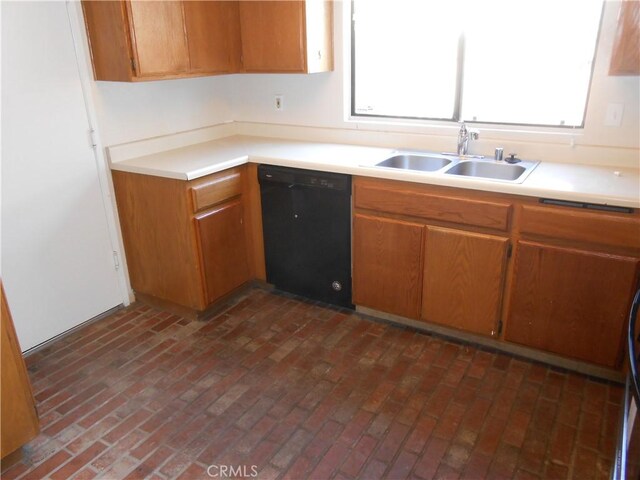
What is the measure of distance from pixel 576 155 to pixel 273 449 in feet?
6.89

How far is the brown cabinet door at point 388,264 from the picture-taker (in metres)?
2.64

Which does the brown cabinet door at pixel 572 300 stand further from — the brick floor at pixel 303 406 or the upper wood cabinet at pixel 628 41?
the upper wood cabinet at pixel 628 41

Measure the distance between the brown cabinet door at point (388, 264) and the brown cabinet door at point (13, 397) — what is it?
1.68 m

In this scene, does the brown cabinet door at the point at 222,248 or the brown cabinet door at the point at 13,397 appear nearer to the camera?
the brown cabinet door at the point at 13,397

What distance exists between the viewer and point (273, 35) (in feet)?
9.94

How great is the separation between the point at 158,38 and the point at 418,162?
5.26 feet

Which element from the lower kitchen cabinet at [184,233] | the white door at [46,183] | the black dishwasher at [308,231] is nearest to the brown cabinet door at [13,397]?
the white door at [46,183]

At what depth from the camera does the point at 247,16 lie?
122 inches

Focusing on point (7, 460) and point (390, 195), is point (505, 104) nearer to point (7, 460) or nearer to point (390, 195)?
point (390, 195)

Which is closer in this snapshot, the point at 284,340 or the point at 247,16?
the point at 284,340

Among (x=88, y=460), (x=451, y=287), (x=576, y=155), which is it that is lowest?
(x=88, y=460)

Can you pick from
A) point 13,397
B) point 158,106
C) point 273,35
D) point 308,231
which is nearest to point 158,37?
point 158,106

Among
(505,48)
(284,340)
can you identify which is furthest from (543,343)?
(505,48)

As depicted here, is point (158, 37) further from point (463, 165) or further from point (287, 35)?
point (463, 165)
